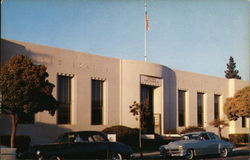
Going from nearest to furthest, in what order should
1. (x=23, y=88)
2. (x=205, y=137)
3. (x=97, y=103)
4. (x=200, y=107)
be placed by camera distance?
1. (x=23, y=88)
2. (x=205, y=137)
3. (x=97, y=103)
4. (x=200, y=107)

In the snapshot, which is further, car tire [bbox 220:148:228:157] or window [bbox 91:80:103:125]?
window [bbox 91:80:103:125]

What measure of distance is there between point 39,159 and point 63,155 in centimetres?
91

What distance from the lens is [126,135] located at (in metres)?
29.8

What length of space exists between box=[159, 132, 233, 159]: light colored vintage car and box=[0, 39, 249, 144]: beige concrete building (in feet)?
31.4

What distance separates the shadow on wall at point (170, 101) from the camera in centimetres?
3869

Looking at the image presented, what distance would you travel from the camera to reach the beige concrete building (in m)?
27.5

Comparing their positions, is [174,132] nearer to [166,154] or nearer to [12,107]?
[166,154]

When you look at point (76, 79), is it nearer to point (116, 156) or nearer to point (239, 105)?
point (116, 156)

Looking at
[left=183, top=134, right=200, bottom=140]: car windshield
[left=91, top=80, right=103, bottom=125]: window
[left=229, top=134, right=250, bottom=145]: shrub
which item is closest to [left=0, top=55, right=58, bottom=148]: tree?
[left=183, top=134, right=200, bottom=140]: car windshield

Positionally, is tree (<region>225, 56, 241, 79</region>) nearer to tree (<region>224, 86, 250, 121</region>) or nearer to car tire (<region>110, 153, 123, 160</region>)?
tree (<region>224, 86, 250, 121</region>)

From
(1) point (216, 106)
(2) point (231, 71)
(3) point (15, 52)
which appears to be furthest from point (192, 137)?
(2) point (231, 71)

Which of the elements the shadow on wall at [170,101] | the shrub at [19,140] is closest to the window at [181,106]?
the shadow on wall at [170,101]

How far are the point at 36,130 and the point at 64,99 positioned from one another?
3.38 m

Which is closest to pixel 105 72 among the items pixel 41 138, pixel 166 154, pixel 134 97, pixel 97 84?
pixel 97 84
